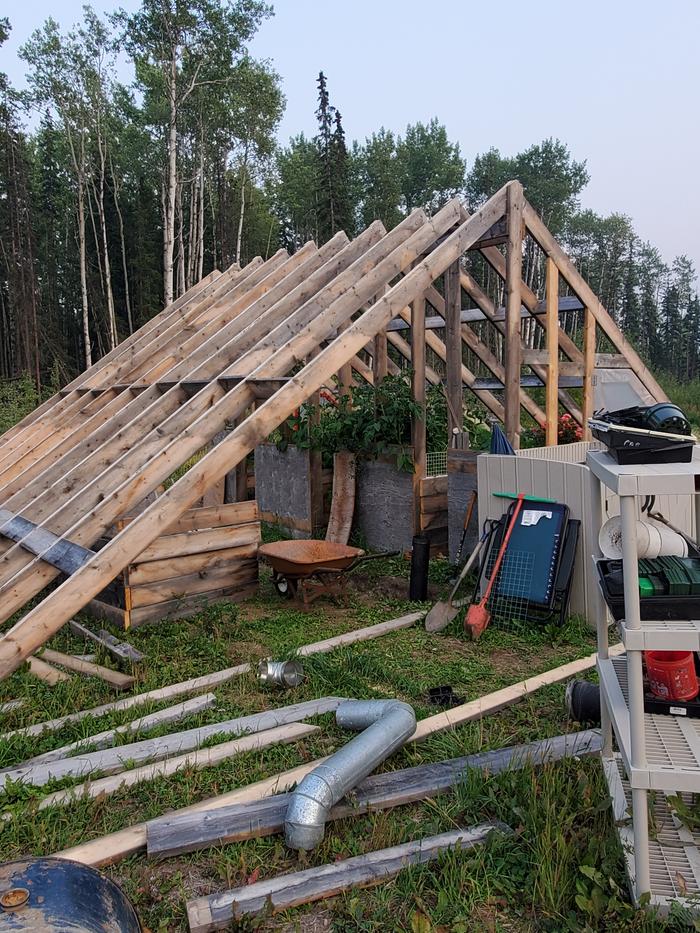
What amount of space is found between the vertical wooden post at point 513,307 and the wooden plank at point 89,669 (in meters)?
4.64

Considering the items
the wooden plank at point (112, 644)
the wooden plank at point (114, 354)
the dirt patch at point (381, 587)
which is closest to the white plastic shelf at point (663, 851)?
the wooden plank at point (112, 644)

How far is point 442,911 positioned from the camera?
249cm

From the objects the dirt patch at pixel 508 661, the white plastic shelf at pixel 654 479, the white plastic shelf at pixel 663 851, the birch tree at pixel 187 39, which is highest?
the birch tree at pixel 187 39

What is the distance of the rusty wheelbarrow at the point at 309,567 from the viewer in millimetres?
6250

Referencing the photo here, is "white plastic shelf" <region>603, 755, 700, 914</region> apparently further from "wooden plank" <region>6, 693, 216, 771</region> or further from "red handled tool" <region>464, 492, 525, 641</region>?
"red handled tool" <region>464, 492, 525, 641</region>

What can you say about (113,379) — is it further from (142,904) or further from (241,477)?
(142,904)

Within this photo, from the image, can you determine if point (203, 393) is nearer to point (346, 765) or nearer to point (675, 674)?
point (346, 765)

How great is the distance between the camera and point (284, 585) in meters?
6.73

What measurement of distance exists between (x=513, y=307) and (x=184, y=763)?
18.1ft

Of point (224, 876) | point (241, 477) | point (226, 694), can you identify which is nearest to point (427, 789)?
point (224, 876)

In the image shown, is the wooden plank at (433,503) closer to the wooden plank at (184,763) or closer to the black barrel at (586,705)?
the black barrel at (586,705)

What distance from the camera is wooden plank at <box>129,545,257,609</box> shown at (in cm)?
588

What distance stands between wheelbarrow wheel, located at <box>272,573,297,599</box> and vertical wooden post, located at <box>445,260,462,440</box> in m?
2.44

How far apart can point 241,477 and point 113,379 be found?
7.55 ft
